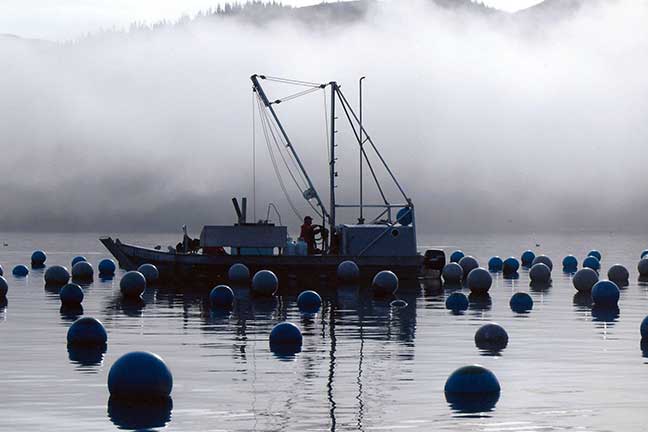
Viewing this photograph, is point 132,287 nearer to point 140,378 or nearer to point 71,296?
point 71,296

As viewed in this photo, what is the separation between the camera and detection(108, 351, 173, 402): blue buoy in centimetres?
2456

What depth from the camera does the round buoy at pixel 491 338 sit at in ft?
117

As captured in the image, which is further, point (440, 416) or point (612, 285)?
point (612, 285)

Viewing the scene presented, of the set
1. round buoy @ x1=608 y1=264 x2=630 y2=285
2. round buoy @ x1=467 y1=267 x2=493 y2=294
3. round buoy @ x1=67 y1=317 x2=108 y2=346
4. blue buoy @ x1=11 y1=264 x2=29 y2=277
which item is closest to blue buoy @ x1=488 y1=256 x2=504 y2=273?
round buoy @ x1=608 y1=264 x2=630 y2=285

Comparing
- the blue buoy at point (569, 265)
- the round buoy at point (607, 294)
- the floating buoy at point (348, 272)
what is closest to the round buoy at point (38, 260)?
the blue buoy at point (569, 265)

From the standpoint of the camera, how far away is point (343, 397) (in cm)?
2569

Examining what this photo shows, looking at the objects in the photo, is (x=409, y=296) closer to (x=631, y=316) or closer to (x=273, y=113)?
(x=631, y=316)

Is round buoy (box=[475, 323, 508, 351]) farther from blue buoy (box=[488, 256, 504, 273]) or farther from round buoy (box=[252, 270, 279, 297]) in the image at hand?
blue buoy (box=[488, 256, 504, 273])

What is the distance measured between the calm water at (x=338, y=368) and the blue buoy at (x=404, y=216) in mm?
20104

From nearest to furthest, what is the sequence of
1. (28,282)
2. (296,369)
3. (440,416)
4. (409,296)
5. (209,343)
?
(440,416) < (296,369) < (209,343) < (409,296) < (28,282)

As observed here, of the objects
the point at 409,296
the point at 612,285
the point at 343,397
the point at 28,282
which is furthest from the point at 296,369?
the point at 28,282

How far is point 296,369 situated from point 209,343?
24.0 ft

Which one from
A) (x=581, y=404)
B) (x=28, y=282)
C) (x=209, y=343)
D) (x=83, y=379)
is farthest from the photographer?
(x=28, y=282)

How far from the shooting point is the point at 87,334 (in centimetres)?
3434
